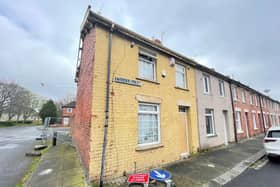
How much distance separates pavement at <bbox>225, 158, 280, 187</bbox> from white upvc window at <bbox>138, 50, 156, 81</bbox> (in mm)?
5168

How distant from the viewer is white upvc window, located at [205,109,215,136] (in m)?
10.1

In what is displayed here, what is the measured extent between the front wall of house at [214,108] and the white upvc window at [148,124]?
3906mm

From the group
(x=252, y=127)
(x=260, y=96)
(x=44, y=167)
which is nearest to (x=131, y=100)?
(x=44, y=167)

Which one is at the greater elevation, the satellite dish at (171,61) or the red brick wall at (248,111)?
the satellite dish at (171,61)

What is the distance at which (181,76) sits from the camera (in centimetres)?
888

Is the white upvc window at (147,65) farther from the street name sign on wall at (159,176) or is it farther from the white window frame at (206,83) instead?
the white window frame at (206,83)

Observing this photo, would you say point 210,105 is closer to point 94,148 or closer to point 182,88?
point 182,88

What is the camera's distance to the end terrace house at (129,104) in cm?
490

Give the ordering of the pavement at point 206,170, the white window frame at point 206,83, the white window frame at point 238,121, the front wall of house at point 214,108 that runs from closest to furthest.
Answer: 1. the pavement at point 206,170
2. the front wall of house at point 214,108
3. the white window frame at point 206,83
4. the white window frame at point 238,121

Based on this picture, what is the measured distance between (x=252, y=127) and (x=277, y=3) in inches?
527

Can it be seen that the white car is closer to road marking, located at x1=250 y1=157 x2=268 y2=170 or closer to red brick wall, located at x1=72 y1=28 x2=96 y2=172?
road marking, located at x1=250 y1=157 x2=268 y2=170

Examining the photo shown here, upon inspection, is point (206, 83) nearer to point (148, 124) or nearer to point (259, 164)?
point (259, 164)

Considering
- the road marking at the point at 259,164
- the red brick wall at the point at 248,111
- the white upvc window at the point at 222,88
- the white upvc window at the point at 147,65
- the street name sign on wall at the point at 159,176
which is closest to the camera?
the street name sign on wall at the point at 159,176

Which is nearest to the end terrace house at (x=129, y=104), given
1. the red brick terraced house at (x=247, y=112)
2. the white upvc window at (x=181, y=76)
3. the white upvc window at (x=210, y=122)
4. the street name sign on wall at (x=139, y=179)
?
the white upvc window at (x=181, y=76)
